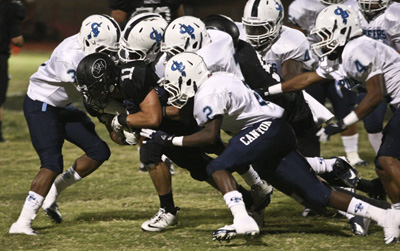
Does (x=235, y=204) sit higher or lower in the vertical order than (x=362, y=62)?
lower

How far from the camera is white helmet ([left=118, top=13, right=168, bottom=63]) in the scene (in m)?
5.02

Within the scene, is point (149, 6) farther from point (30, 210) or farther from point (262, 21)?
point (30, 210)

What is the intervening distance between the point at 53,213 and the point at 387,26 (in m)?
3.14

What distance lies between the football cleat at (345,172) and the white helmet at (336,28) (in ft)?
2.51

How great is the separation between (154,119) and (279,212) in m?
1.49

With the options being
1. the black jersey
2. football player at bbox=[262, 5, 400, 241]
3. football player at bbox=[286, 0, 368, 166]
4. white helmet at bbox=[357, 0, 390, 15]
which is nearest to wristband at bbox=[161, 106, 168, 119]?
football player at bbox=[262, 5, 400, 241]

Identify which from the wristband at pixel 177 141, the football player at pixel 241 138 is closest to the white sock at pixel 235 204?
the football player at pixel 241 138

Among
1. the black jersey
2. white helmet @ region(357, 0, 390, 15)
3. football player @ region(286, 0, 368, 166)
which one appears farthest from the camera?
the black jersey

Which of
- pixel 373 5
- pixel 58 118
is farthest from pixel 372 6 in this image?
pixel 58 118

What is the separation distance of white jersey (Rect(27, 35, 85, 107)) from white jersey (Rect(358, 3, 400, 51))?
2539mm

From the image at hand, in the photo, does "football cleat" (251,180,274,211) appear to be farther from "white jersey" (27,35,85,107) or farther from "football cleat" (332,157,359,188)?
"white jersey" (27,35,85,107)

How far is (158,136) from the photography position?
4.61m

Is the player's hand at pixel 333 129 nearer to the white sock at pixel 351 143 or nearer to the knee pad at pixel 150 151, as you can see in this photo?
the knee pad at pixel 150 151

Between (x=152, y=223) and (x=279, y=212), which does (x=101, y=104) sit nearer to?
(x=152, y=223)
